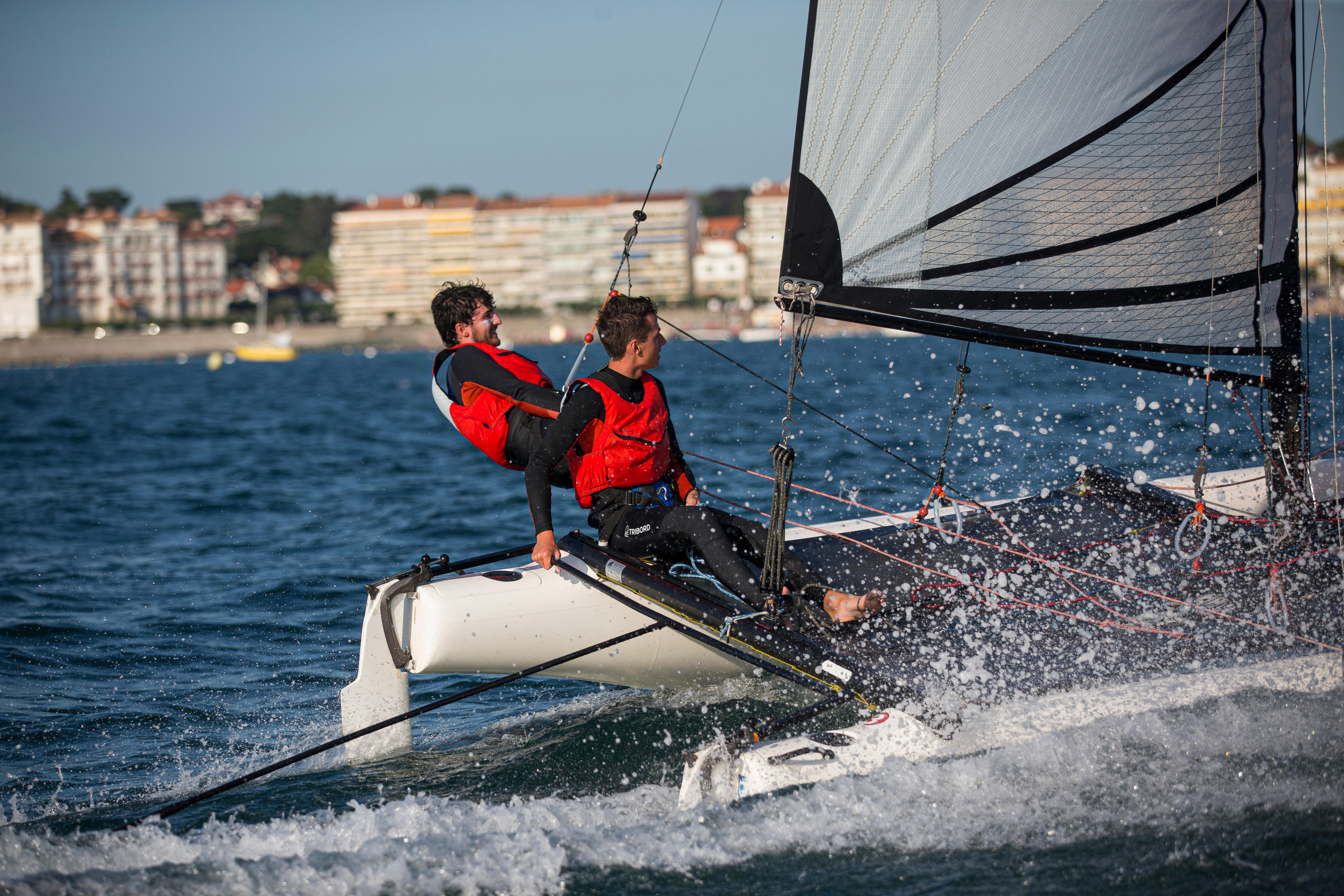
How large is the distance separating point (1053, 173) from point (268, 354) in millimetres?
60956

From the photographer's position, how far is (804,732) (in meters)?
2.96

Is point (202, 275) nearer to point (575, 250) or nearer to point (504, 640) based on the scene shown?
point (575, 250)

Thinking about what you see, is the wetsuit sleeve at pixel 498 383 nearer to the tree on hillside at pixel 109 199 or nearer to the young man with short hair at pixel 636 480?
the young man with short hair at pixel 636 480

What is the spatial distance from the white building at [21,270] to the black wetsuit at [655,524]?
83451 millimetres

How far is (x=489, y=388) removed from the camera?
11.3 feet

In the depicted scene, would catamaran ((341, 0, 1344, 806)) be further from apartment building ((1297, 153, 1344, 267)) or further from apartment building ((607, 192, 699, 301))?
apartment building ((607, 192, 699, 301))

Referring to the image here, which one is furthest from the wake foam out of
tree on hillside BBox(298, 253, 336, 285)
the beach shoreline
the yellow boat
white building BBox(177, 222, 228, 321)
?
tree on hillside BBox(298, 253, 336, 285)

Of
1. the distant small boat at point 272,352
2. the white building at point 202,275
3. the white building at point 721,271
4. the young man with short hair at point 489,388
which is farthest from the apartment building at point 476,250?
the young man with short hair at point 489,388

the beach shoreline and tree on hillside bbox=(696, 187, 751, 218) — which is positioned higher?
tree on hillside bbox=(696, 187, 751, 218)

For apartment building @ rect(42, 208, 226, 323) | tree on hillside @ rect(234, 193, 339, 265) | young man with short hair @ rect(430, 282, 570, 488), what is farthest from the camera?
tree on hillside @ rect(234, 193, 339, 265)

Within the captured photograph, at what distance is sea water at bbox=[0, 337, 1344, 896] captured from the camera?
2227mm

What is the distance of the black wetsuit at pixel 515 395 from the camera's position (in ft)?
11.1

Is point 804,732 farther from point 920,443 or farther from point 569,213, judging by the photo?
point 569,213

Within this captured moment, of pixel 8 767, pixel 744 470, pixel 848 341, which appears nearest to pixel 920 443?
pixel 744 470
